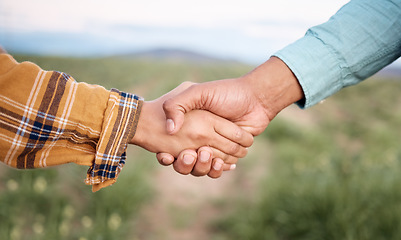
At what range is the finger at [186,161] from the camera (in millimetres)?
2188

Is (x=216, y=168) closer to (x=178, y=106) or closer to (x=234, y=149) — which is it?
(x=234, y=149)

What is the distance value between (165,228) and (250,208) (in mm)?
1014

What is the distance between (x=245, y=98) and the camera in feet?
7.14

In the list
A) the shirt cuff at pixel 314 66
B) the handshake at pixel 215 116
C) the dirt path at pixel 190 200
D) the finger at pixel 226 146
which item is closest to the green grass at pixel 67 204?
the dirt path at pixel 190 200

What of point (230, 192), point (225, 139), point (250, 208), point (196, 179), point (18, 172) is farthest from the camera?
point (196, 179)

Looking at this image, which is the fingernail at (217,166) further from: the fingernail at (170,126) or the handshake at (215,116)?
the fingernail at (170,126)

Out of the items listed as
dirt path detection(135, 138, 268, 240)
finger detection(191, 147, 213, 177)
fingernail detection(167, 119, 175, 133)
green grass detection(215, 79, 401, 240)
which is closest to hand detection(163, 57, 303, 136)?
fingernail detection(167, 119, 175, 133)

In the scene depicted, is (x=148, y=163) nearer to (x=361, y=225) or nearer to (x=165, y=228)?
(x=165, y=228)

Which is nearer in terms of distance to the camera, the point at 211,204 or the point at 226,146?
the point at 226,146

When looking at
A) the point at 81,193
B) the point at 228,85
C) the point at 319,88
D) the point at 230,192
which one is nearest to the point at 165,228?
the point at 81,193

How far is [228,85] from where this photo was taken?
7.07 feet

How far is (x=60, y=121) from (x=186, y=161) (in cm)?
80

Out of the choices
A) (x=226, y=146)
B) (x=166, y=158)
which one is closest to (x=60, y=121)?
(x=166, y=158)

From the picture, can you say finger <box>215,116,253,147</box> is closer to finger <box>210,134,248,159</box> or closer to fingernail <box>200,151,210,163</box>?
finger <box>210,134,248,159</box>
